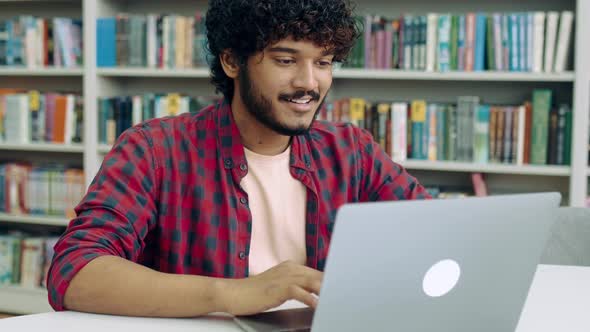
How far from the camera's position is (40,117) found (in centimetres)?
330

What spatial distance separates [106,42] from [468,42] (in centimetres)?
158

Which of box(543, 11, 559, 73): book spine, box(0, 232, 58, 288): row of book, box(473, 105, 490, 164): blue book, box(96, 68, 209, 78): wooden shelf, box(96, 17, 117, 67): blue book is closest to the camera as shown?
box(543, 11, 559, 73): book spine

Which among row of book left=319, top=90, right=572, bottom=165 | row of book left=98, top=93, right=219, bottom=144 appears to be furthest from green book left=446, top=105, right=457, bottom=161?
row of book left=98, top=93, right=219, bottom=144

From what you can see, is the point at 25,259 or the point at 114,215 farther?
the point at 25,259

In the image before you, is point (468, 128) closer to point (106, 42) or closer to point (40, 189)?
point (106, 42)

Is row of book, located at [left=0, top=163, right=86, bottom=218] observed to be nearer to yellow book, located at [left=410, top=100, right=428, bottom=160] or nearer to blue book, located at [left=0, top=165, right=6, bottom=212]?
blue book, located at [left=0, top=165, right=6, bottom=212]

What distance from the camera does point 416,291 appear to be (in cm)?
80

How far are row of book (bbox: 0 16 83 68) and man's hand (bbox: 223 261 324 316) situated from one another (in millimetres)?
2515

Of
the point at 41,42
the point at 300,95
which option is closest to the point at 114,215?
the point at 300,95

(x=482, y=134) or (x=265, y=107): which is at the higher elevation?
(x=265, y=107)

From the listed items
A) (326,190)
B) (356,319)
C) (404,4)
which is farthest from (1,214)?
(356,319)

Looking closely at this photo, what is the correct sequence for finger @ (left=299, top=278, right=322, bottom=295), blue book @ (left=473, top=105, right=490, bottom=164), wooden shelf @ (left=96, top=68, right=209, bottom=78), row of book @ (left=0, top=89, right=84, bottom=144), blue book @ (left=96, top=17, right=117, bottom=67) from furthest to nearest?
row of book @ (left=0, top=89, right=84, bottom=144)
blue book @ (left=96, top=17, right=117, bottom=67)
wooden shelf @ (left=96, top=68, right=209, bottom=78)
blue book @ (left=473, top=105, right=490, bottom=164)
finger @ (left=299, top=278, right=322, bottom=295)

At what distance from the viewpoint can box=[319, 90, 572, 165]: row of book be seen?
2674 mm

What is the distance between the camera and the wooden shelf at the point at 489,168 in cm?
266
